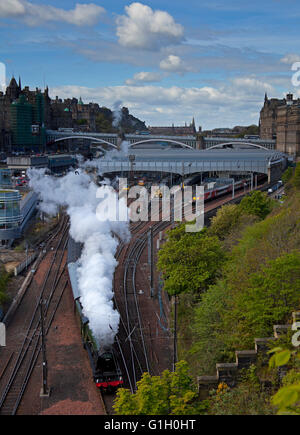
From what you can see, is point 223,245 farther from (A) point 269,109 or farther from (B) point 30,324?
(A) point 269,109

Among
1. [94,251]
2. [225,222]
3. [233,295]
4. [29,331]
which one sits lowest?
[29,331]

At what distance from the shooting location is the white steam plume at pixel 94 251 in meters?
20.1

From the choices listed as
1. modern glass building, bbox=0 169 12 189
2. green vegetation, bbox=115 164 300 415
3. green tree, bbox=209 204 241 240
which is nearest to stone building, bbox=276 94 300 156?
modern glass building, bbox=0 169 12 189

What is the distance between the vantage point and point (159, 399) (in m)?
13.7

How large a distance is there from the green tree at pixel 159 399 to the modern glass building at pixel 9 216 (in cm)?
3502

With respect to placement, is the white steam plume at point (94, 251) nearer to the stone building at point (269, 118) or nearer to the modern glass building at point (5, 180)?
the modern glass building at point (5, 180)

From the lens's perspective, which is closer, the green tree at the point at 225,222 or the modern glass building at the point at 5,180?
the green tree at the point at 225,222

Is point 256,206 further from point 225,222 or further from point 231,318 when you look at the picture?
point 231,318

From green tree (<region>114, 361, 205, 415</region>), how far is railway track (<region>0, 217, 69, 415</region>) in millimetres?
6958

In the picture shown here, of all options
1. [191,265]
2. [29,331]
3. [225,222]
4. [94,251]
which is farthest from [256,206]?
[29,331]

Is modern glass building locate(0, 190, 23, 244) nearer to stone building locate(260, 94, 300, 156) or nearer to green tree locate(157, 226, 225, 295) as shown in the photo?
green tree locate(157, 226, 225, 295)

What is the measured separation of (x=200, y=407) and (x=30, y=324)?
Result: 1633cm

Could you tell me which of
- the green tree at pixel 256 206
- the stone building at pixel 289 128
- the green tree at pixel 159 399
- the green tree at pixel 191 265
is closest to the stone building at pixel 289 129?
the stone building at pixel 289 128

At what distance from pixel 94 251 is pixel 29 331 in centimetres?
583
